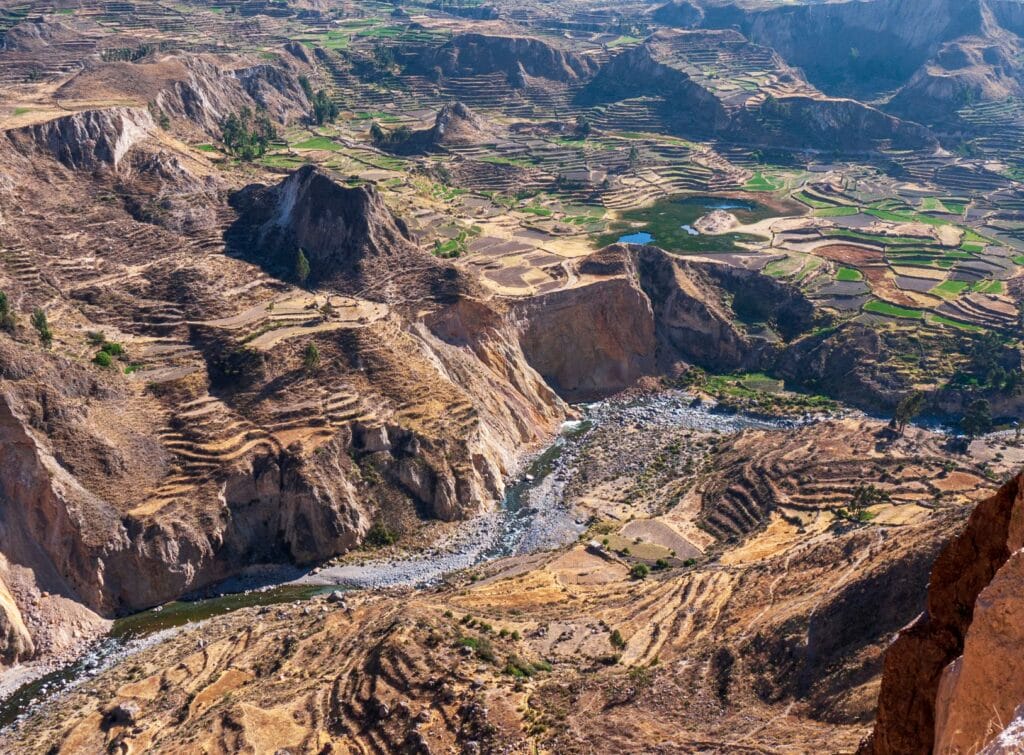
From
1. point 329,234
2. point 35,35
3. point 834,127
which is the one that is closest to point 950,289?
point 834,127

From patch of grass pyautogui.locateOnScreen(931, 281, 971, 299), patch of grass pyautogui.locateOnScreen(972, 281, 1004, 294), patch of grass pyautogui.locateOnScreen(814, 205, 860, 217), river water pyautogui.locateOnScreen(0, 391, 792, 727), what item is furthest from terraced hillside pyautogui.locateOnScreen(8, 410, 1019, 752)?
patch of grass pyautogui.locateOnScreen(814, 205, 860, 217)

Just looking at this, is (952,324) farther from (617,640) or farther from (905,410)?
(617,640)

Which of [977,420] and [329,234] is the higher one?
[329,234]

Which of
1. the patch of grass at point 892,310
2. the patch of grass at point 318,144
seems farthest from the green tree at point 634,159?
Result: the patch of grass at point 892,310

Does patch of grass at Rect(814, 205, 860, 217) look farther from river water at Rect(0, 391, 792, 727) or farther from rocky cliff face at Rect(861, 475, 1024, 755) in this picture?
rocky cliff face at Rect(861, 475, 1024, 755)

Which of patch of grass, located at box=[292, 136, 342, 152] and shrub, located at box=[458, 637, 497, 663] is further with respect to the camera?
patch of grass, located at box=[292, 136, 342, 152]
